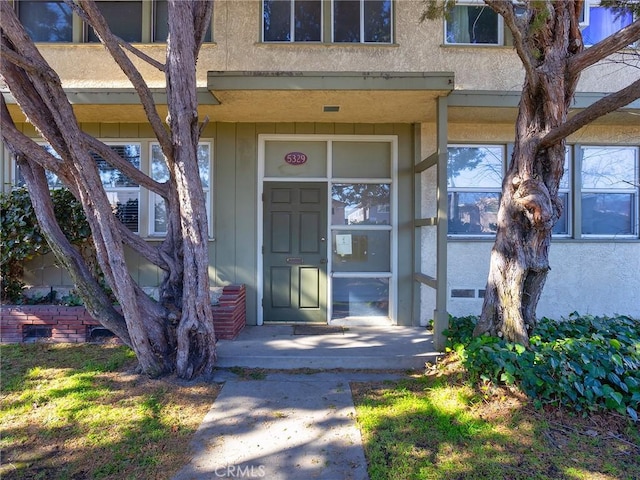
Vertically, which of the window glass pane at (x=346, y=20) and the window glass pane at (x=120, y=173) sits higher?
the window glass pane at (x=346, y=20)

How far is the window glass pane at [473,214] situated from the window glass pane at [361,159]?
48.0 inches

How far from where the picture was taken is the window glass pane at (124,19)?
19.3ft

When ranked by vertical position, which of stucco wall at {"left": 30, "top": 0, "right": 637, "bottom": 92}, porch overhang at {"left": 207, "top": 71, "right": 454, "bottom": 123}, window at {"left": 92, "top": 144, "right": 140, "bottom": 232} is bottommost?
window at {"left": 92, "top": 144, "right": 140, "bottom": 232}

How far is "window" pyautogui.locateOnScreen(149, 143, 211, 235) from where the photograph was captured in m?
5.98

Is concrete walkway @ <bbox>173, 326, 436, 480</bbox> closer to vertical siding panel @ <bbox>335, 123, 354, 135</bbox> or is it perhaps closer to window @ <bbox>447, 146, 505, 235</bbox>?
window @ <bbox>447, 146, 505, 235</bbox>

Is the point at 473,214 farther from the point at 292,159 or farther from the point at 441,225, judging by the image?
the point at 292,159

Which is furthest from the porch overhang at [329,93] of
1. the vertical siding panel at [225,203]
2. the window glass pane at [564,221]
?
the window glass pane at [564,221]

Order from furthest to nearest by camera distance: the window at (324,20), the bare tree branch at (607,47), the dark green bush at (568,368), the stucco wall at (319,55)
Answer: the window at (324,20) → the stucco wall at (319,55) → the bare tree branch at (607,47) → the dark green bush at (568,368)

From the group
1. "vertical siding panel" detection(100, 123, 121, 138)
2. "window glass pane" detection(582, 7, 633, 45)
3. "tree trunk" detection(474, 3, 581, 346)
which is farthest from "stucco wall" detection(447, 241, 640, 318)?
Result: "vertical siding panel" detection(100, 123, 121, 138)

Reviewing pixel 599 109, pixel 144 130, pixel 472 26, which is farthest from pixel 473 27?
pixel 144 130

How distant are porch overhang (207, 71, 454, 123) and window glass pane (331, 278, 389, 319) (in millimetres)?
2511

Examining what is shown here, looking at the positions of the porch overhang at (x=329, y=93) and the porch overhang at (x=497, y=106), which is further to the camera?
the porch overhang at (x=497, y=106)

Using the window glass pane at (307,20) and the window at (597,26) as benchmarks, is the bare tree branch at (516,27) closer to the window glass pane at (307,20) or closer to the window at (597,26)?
the window glass pane at (307,20)

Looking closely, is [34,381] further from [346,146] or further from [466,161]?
[466,161]
